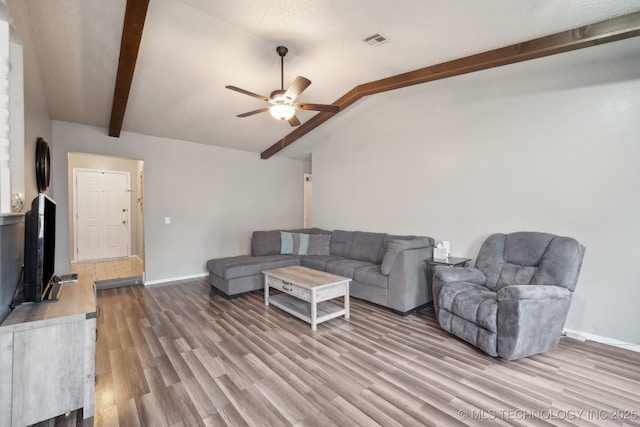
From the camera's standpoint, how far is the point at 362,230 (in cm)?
517

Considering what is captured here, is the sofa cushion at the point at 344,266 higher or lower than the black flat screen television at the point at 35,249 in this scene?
lower

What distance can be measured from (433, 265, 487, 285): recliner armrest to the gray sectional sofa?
46 centimetres

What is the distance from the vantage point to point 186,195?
204 inches

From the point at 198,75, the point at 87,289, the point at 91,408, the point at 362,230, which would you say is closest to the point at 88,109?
the point at 198,75

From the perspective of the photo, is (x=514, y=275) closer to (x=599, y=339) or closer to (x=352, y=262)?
(x=599, y=339)

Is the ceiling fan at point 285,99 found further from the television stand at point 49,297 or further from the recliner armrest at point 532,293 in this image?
the recliner armrest at point 532,293

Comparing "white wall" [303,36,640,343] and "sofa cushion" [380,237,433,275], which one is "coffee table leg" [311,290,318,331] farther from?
"white wall" [303,36,640,343]

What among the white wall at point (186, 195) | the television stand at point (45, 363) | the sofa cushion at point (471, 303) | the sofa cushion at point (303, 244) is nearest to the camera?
the television stand at point (45, 363)

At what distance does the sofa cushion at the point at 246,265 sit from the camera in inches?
158

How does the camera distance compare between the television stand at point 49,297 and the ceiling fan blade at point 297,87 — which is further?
the ceiling fan blade at point 297,87

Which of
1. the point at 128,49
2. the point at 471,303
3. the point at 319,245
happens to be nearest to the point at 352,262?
the point at 319,245

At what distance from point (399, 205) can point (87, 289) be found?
13.3 feet

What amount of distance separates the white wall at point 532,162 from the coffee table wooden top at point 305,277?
1714mm

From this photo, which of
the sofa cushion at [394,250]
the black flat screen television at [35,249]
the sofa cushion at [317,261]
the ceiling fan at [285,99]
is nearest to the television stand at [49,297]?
the black flat screen television at [35,249]
